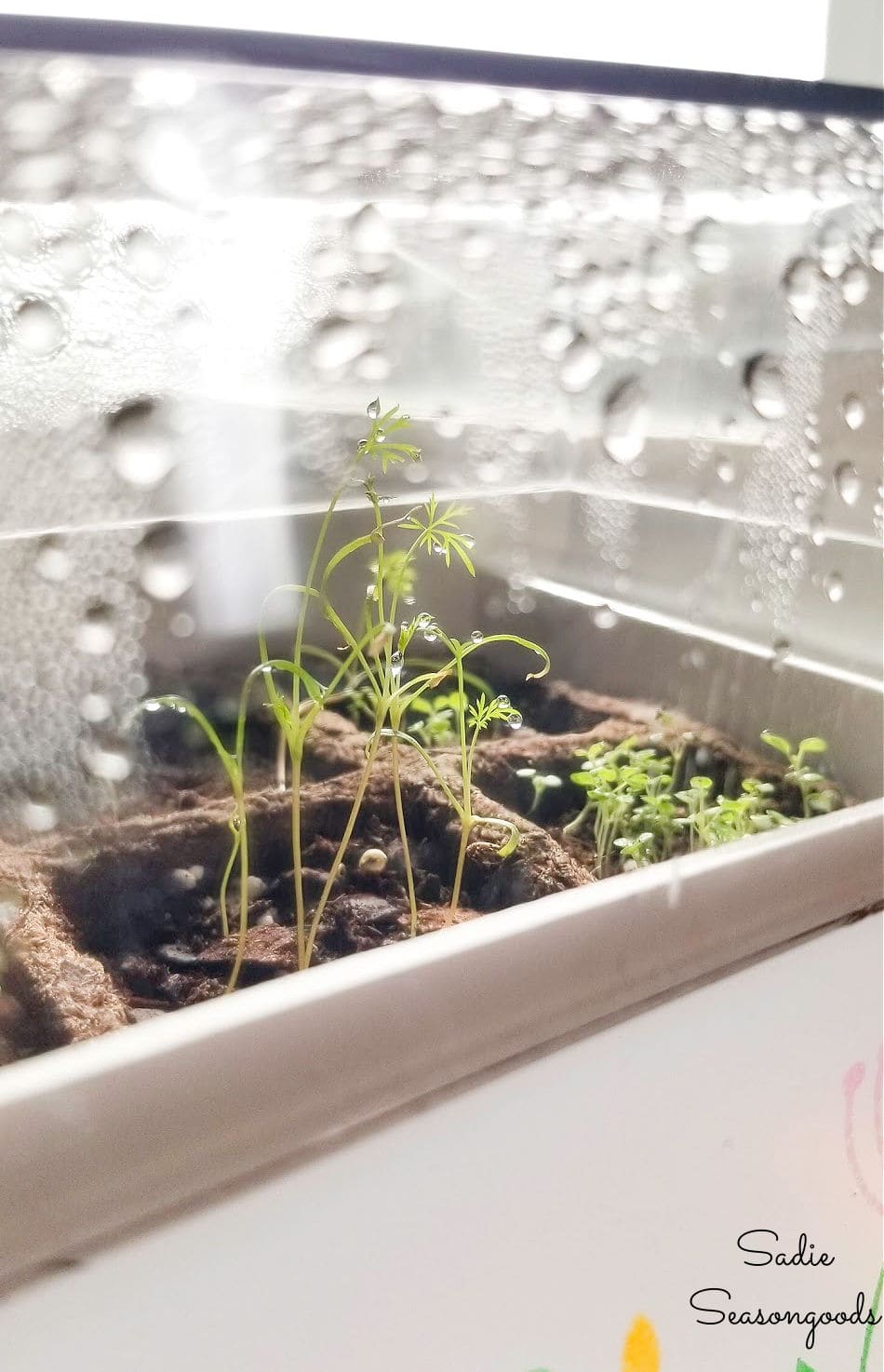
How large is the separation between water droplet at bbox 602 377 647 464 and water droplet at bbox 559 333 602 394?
0.01m

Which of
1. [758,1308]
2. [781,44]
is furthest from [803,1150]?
[781,44]

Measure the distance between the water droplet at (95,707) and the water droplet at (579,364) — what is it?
214 mm

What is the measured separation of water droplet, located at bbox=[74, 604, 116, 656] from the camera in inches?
12.8

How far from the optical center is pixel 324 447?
35 centimetres

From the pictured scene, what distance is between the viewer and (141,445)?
0.32 meters

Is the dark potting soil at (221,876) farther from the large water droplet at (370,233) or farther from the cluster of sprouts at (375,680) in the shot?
the large water droplet at (370,233)

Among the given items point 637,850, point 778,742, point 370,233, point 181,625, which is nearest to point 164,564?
point 181,625

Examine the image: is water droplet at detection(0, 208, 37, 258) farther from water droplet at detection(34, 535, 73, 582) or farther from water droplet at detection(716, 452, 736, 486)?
water droplet at detection(716, 452, 736, 486)

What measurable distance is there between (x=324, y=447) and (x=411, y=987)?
18 centimetres

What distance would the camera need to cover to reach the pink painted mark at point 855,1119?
0.47m

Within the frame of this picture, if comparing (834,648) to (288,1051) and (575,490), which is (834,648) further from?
(288,1051)

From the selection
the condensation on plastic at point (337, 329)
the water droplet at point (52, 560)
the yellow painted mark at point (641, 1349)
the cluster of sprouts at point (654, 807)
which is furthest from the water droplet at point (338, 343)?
the yellow painted mark at point (641, 1349)

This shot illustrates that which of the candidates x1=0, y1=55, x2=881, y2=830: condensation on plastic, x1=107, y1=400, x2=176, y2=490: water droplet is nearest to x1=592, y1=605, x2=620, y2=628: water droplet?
x1=0, y1=55, x2=881, y2=830: condensation on plastic

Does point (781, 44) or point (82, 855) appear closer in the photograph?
point (82, 855)
